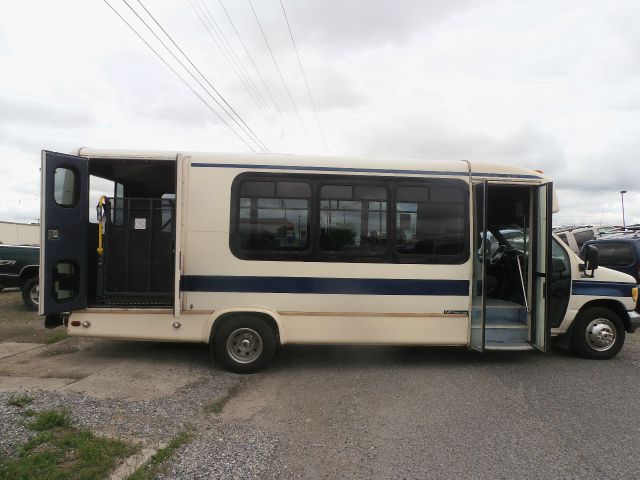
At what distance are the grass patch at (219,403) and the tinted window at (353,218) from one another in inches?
80.8

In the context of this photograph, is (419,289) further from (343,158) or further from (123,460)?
(123,460)

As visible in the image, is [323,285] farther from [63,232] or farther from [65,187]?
[65,187]

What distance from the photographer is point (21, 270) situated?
9.83 m

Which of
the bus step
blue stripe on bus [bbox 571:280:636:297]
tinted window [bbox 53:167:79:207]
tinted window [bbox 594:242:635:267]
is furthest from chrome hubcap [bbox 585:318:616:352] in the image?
tinted window [bbox 53:167:79:207]

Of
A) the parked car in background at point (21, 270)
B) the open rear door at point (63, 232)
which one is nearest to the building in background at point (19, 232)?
the parked car in background at point (21, 270)

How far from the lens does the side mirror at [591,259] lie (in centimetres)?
621

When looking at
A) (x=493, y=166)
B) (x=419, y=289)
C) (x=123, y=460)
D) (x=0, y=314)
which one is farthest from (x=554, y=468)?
(x=0, y=314)

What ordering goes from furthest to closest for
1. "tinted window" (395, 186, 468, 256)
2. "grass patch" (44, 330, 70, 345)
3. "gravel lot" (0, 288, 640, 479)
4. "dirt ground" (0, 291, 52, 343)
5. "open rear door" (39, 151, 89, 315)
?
"dirt ground" (0, 291, 52, 343) < "grass patch" (44, 330, 70, 345) < "tinted window" (395, 186, 468, 256) < "open rear door" (39, 151, 89, 315) < "gravel lot" (0, 288, 640, 479)

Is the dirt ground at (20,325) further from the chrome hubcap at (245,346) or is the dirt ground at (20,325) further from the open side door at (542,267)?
the open side door at (542,267)

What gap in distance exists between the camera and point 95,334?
18.9 feet

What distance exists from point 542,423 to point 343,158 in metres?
3.73

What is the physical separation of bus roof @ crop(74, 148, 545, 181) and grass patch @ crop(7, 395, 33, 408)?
287 centimetres

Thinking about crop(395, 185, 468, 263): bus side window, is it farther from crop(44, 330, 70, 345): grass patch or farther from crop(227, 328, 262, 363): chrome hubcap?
crop(44, 330, 70, 345): grass patch

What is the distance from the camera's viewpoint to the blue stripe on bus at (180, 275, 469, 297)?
18.8 feet
